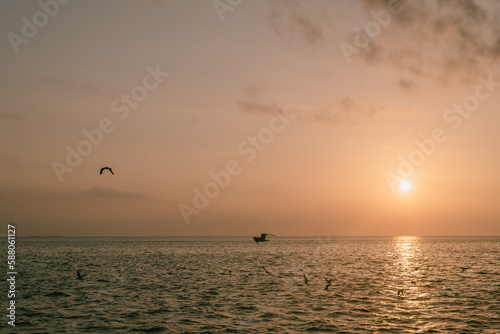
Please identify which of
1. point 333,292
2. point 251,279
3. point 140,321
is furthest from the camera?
point 251,279

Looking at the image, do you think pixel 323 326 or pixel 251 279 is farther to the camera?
pixel 251 279

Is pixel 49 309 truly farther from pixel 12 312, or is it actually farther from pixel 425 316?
pixel 425 316

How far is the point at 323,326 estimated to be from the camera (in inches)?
1175

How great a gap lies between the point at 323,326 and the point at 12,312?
78.3 feet

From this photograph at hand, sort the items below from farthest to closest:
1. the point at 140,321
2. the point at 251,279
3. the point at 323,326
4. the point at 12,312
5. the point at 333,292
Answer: the point at 251,279 → the point at 333,292 → the point at 12,312 → the point at 140,321 → the point at 323,326

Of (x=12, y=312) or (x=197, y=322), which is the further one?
(x=12, y=312)

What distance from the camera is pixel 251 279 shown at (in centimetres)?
5706

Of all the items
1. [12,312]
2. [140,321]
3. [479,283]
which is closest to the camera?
[140,321]

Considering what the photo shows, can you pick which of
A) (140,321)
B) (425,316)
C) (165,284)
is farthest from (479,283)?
(140,321)

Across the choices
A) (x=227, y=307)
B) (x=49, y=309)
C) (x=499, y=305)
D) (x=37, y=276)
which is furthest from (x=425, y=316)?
(x=37, y=276)

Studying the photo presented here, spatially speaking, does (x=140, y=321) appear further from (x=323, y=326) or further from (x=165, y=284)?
(x=165, y=284)

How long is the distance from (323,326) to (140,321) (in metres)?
12.7

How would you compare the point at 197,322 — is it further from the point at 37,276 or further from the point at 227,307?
the point at 37,276

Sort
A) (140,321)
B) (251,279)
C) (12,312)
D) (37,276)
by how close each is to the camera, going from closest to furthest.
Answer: (140,321) < (12,312) < (251,279) < (37,276)
